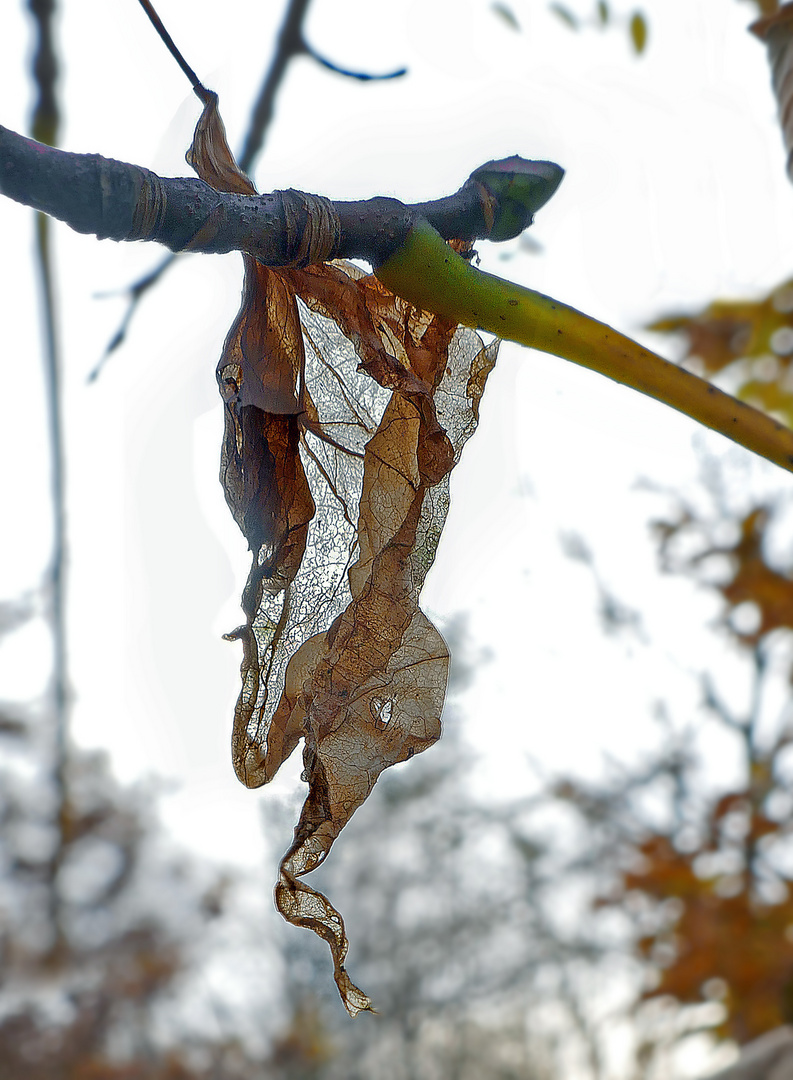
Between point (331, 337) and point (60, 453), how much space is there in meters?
0.69

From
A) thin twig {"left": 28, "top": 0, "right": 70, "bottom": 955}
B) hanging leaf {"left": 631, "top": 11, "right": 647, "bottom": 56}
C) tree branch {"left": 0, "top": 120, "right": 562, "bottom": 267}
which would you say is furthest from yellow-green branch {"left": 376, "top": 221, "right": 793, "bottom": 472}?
hanging leaf {"left": 631, "top": 11, "right": 647, "bottom": 56}

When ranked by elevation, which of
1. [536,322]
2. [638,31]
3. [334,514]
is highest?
[638,31]

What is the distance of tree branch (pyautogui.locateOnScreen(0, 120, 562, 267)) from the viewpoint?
397 mm

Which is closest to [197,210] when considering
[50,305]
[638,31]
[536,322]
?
[536,322]

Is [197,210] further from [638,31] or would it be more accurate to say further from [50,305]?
[638,31]

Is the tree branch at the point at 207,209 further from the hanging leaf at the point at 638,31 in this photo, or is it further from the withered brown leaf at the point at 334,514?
the hanging leaf at the point at 638,31

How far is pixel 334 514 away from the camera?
0.68 metres

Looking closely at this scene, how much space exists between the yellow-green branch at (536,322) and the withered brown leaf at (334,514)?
100 mm

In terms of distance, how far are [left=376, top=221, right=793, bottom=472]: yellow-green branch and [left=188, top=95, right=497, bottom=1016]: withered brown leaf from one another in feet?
0.33

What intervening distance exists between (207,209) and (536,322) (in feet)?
0.66

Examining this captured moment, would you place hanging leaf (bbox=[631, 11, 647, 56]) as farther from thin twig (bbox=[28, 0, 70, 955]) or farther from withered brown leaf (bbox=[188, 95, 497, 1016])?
withered brown leaf (bbox=[188, 95, 497, 1016])

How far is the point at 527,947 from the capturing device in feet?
22.2

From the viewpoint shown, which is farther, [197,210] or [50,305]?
[50,305]

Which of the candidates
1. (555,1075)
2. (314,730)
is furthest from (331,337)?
(555,1075)
